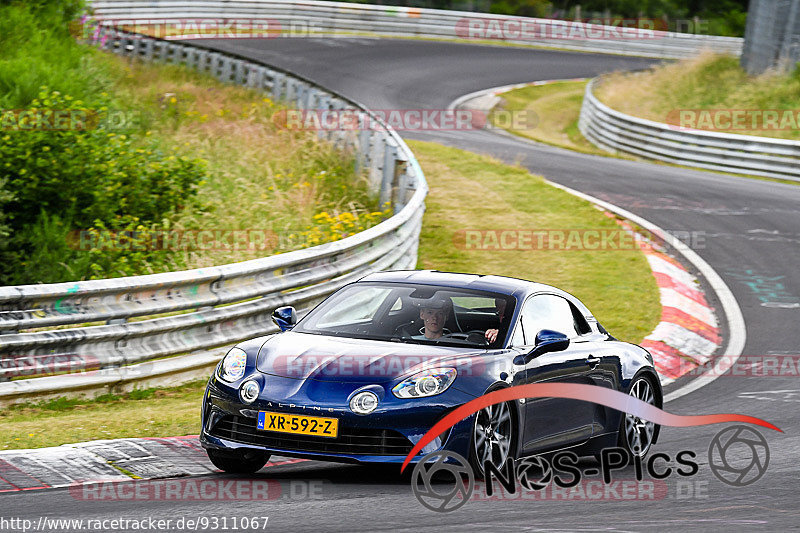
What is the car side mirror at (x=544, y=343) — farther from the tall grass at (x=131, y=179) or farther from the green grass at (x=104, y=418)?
the tall grass at (x=131, y=179)

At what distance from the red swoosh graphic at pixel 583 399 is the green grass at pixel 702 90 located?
19736mm

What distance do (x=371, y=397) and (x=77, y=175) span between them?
24.5 feet

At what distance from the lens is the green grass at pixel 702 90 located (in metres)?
29.9

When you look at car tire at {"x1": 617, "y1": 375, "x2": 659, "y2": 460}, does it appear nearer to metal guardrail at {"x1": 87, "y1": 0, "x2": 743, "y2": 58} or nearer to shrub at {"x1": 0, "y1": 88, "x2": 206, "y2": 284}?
shrub at {"x1": 0, "y1": 88, "x2": 206, "y2": 284}

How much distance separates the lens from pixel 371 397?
6652 mm

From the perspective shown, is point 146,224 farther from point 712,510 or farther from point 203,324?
point 712,510

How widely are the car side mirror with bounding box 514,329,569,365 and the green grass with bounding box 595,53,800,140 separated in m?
22.0

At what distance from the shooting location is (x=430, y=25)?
46062 millimetres

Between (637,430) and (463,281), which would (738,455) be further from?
(463,281)

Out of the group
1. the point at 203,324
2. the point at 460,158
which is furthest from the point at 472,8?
the point at 203,324

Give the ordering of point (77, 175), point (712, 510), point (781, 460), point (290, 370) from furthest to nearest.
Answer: point (77, 175) < point (781, 460) < point (290, 370) < point (712, 510)

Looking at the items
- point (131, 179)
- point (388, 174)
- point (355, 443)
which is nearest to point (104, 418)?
point (355, 443)

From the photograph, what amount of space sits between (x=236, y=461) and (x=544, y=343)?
2068 mm

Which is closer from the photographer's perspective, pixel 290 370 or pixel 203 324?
pixel 290 370
